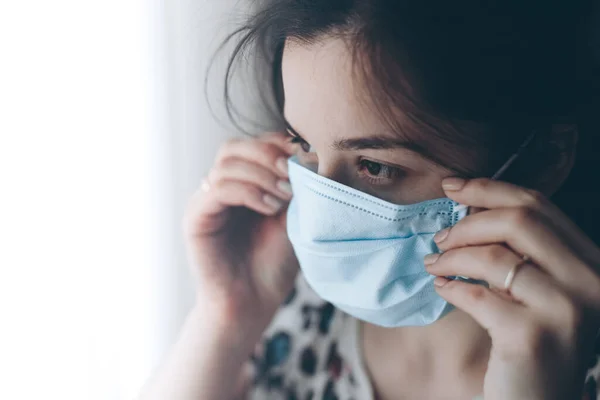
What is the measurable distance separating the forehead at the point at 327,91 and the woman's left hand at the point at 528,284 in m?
0.16

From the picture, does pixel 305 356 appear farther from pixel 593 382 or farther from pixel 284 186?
pixel 593 382

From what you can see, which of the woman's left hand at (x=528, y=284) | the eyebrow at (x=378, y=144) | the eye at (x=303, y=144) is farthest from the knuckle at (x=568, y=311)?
the eye at (x=303, y=144)

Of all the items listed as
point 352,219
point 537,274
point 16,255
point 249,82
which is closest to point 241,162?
point 249,82

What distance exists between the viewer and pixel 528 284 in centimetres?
72

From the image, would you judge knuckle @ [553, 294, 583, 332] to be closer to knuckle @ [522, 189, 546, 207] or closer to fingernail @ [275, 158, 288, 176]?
knuckle @ [522, 189, 546, 207]

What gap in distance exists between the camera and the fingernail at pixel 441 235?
77cm

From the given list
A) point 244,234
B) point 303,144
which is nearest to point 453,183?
point 303,144

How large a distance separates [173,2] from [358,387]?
A: 765 mm

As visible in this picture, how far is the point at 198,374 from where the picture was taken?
1.07m

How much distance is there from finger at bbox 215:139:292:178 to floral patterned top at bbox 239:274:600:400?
1.22 ft

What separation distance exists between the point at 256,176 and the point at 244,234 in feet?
0.58

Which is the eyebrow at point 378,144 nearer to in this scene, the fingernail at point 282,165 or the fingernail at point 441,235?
the fingernail at point 441,235

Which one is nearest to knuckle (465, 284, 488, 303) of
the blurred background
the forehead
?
the forehead

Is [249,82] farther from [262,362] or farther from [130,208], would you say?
[262,362]
